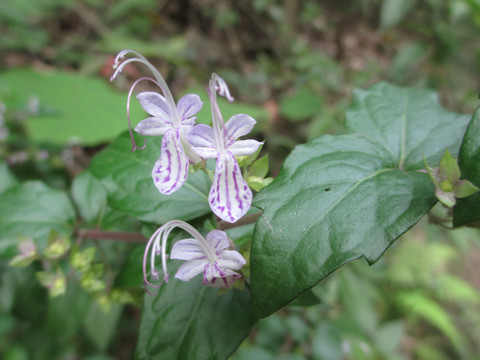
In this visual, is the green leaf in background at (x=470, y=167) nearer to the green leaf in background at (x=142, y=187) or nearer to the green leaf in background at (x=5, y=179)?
the green leaf in background at (x=142, y=187)

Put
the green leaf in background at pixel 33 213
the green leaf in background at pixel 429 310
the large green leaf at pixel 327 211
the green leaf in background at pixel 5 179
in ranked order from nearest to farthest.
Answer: the large green leaf at pixel 327 211, the green leaf in background at pixel 33 213, the green leaf in background at pixel 5 179, the green leaf in background at pixel 429 310

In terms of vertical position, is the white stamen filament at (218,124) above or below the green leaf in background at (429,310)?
above

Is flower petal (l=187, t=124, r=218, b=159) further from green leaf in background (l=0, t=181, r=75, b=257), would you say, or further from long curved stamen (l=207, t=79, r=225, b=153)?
green leaf in background (l=0, t=181, r=75, b=257)

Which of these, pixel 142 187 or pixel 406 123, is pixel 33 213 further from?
pixel 406 123

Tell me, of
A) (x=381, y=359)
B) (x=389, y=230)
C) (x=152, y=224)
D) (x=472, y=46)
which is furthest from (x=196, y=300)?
(x=472, y=46)

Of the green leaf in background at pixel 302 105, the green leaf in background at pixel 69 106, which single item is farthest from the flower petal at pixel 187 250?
the green leaf in background at pixel 302 105

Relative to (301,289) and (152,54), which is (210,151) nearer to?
(301,289)

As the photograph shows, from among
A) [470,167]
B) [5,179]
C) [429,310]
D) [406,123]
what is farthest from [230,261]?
[429,310]
